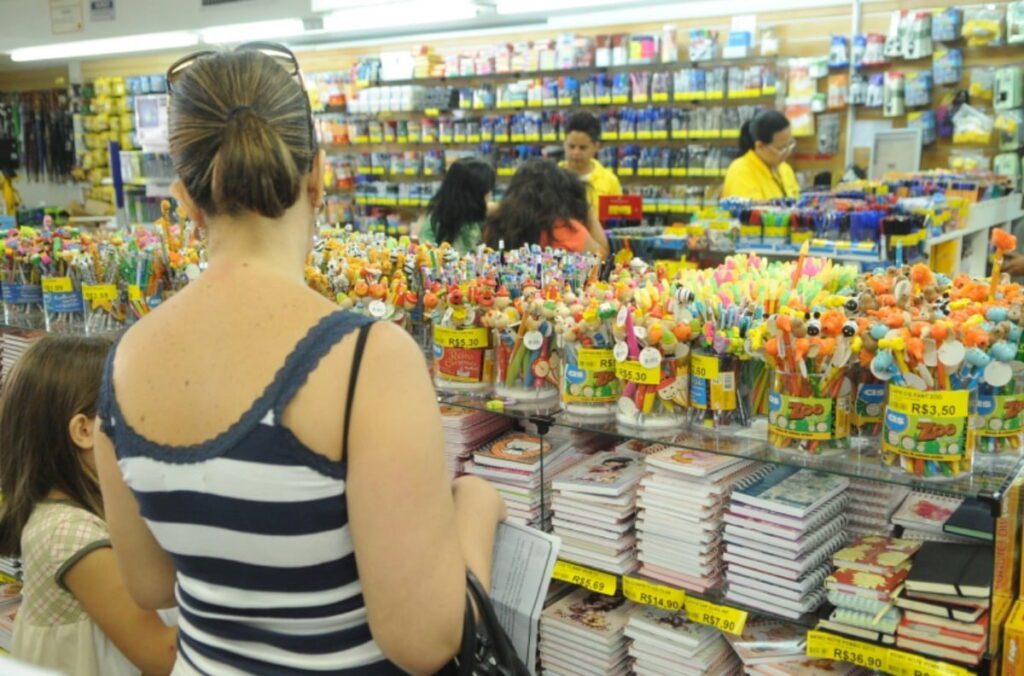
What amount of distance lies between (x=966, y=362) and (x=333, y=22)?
4.62 meters

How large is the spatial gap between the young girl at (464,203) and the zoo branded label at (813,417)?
3090mm

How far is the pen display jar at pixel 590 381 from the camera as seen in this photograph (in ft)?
6.72

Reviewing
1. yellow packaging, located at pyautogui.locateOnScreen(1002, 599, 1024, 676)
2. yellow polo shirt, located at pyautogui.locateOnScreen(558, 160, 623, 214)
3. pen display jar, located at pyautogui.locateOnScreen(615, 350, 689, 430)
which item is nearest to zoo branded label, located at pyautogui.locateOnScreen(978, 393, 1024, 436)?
yellow packaging, located at pyautogui.locateOnScreen(1002, 599, 1024, 676)

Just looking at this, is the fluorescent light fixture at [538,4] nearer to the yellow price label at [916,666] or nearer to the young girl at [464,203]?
the young girl at [464,203]

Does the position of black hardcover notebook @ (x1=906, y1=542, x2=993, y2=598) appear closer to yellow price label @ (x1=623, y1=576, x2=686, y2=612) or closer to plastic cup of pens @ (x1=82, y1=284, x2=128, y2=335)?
yellow price label @ (x1=623, y1=576, x2=686, y2=612)

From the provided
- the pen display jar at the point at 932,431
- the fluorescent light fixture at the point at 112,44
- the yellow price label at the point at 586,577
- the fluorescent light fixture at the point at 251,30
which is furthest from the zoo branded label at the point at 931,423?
the fluorescent light fixture at the point at 112,44

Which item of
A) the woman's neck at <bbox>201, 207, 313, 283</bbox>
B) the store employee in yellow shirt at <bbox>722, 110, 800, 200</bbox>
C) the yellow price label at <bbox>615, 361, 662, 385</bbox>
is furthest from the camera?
the store employee in yellow shirt at <bbox>722, 110, 800, 200</bbox>

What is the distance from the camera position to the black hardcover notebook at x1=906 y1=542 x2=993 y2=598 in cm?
168

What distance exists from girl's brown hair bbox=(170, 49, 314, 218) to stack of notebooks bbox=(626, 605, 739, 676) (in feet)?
4.52

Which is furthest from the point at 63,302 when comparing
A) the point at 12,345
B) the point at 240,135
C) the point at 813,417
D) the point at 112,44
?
the point at 112,44

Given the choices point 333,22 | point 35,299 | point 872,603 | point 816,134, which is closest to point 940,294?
point 872,603

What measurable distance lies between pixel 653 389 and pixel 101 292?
2001 mm

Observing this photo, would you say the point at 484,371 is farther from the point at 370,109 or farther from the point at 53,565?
the point at 370,109

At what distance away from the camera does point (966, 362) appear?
1.63 meters
